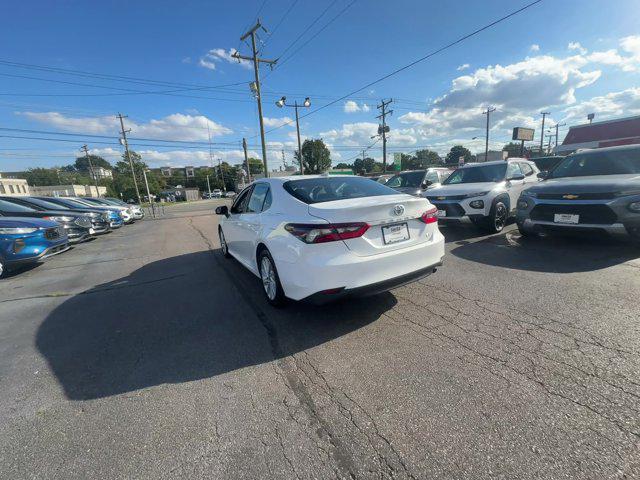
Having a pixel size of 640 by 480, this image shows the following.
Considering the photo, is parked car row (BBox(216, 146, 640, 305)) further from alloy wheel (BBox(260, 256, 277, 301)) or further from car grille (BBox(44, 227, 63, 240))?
car grille (BBox(44, 227, 63, 240))

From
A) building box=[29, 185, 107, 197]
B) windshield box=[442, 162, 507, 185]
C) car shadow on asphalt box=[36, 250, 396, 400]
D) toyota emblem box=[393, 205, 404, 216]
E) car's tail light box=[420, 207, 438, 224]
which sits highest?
building box=[29, 185, 107, 197]

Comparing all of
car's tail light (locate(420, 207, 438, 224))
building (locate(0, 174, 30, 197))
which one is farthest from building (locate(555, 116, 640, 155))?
building (locate(0, 174, 30, 197))

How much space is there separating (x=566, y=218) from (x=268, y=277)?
511 cm

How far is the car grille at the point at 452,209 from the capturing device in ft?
23.0

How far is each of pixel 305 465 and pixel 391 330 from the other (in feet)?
5.39

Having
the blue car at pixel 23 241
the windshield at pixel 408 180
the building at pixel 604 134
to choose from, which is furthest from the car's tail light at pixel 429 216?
the building at pixel 604 134

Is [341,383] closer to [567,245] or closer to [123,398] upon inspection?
[123,398]

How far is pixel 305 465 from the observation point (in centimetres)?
174

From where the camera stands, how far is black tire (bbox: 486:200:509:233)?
6.81m

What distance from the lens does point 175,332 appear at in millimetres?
3430

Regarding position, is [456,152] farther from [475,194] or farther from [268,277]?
[268,277]

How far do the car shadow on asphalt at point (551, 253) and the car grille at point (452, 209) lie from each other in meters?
0.90

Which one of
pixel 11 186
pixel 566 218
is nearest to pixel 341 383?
pixel 566 218

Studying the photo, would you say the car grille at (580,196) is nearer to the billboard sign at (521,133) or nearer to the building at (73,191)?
the billboard sign at (521,133)
